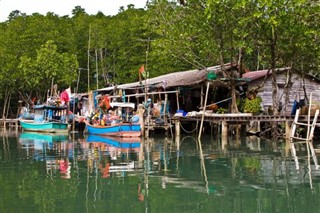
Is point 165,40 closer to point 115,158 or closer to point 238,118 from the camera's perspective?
point 238,118

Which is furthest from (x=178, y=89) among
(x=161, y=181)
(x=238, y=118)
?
(x=161, y=181)

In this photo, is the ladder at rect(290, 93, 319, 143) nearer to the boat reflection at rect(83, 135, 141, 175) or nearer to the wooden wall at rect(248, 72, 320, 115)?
the wooden wall at rect(248, 72, 320, 115)

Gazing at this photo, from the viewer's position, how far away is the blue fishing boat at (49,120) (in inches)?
1195

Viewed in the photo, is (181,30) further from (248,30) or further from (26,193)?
(26,193)

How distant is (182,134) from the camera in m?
27.2

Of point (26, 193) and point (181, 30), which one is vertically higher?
point (181, 30)

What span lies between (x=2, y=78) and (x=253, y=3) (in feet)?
83.9

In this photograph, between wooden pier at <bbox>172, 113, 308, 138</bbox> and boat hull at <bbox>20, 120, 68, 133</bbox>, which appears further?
boat hull at <bbox>20, 120, 68, 133</bbox>

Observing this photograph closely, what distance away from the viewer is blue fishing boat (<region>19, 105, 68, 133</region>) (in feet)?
99.6

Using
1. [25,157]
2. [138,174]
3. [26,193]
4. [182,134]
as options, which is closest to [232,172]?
[138,174]

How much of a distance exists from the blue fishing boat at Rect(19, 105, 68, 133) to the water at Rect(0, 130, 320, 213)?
13212mm

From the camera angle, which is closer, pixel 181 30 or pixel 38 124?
pixel 181 30

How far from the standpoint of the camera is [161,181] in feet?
35.1

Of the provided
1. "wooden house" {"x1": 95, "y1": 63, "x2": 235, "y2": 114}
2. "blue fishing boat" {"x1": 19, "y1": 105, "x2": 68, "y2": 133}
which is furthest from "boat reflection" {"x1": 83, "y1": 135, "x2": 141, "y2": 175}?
"blue fishing boat" {"x1": 19, "y1": 105, "x2": 68, "y2": 133}
